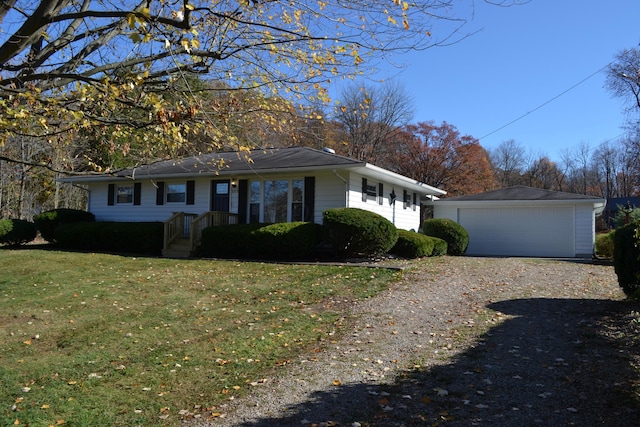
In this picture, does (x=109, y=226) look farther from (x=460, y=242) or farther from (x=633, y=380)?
(x=633, y=380)

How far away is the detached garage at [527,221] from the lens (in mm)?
19391

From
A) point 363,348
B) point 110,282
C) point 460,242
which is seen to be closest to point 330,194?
point 460,242

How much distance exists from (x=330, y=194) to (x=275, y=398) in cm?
1121

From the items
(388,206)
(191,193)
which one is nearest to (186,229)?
(191,193)

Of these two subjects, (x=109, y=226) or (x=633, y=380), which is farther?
(x=109, y=226)

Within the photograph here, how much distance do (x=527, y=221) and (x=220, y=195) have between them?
41.4 feet

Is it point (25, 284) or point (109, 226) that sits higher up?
point (109, 226)

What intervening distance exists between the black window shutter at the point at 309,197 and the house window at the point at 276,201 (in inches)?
6.3

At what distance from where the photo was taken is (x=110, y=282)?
10883 mm

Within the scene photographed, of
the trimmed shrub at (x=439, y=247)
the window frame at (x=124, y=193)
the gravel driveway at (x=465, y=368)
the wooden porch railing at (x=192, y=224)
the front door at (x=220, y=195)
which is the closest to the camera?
the gravel driveway at (x=465, y=368)

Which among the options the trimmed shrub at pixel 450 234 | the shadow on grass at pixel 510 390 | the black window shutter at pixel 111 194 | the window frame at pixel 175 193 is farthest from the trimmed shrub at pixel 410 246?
the black window shutter at pixel 111 194

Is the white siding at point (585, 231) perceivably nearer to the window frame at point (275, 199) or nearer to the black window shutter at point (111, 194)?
the window frame at point (275, 199)

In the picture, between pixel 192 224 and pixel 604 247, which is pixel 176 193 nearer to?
pixel 192 224

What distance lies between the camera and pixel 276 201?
16.6m
